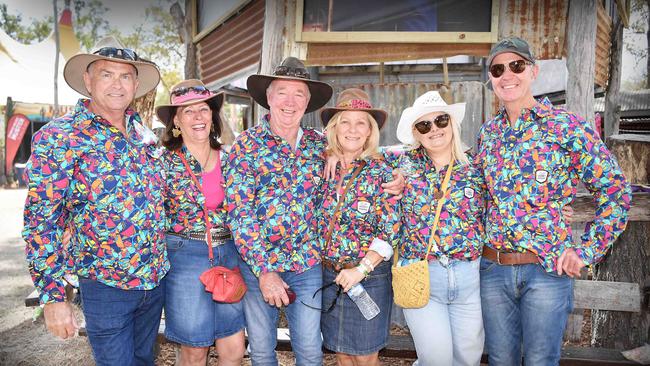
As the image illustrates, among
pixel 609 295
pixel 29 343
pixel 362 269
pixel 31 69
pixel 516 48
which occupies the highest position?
pixel 31 69

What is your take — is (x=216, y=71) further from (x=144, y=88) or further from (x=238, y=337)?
(x=238, y=337)

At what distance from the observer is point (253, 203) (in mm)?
2803

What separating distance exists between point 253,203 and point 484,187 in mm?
1445

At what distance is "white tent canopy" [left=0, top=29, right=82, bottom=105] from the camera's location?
23562 millimetres

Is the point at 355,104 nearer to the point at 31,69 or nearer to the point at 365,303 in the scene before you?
the point at 365,303

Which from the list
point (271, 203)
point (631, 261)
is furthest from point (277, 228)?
point (631, 261)

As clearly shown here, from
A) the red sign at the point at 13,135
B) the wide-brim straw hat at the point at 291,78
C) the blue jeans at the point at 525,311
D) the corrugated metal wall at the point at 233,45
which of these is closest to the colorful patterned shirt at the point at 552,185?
the blue jeans at the point at 525,311

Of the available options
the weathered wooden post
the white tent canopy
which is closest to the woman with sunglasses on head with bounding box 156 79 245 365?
the weathered wooden post

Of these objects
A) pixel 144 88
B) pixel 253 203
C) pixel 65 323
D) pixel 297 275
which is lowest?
pixel 65 323

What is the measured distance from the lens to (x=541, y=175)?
246 cm

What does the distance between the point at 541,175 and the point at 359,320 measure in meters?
1.41

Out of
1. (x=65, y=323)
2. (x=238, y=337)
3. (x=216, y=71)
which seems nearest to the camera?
(x=65, y=323)

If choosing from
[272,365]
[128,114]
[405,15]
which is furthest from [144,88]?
[405,15]

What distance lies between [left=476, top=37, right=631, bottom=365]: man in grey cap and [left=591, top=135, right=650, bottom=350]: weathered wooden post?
1.47 m
